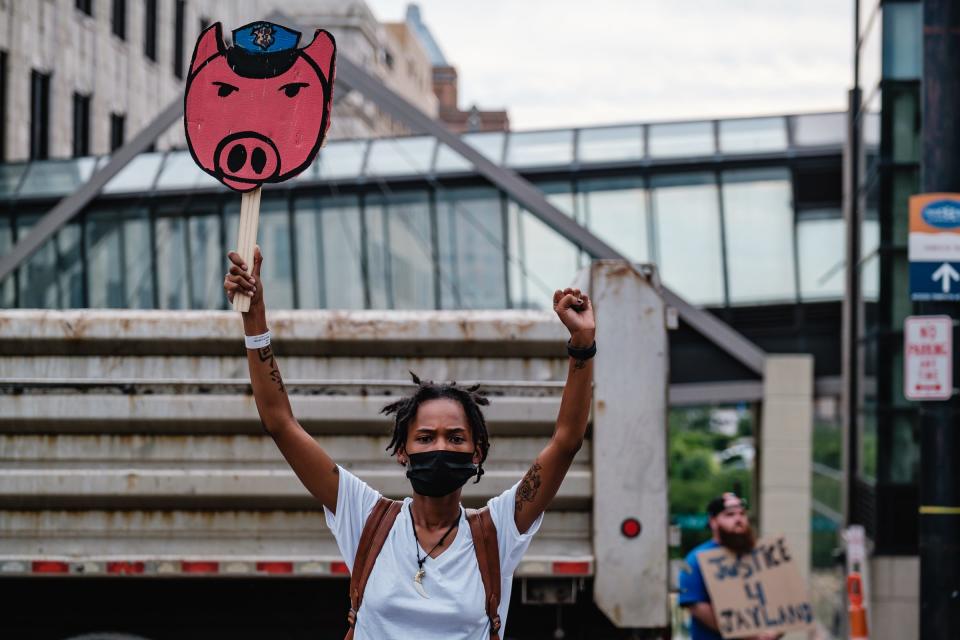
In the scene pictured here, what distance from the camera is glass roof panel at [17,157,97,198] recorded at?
26.8m

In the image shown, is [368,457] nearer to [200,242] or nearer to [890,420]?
[890,420]

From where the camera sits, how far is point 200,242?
26.5 m

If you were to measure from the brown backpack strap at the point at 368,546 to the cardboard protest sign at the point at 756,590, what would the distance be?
3690 mm

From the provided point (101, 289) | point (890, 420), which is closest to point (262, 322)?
point (890, 420)

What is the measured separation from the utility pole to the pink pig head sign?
17.7 ft

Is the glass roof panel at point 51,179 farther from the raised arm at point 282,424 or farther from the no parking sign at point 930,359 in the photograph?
the raised arm at point 282,424

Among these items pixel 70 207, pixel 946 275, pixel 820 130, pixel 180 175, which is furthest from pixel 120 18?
pixel 946 275

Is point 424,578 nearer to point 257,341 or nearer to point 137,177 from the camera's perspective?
point 257,341

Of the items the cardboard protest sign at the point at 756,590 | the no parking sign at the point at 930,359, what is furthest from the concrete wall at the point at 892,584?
the cardboard protest sign at the point at 756,590

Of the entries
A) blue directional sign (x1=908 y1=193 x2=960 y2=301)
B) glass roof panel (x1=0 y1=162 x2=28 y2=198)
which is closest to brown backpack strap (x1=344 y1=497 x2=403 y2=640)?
blue directional sign (x1=908 y1=193 x2=960 y2=301)

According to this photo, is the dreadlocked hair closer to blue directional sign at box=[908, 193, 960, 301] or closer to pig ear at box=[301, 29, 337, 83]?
pig ear at box=[301, 29, 337, 83]

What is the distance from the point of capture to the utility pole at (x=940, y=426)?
8.23 m

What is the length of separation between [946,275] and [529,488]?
545 centimetres

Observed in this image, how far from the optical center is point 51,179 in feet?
88.4
